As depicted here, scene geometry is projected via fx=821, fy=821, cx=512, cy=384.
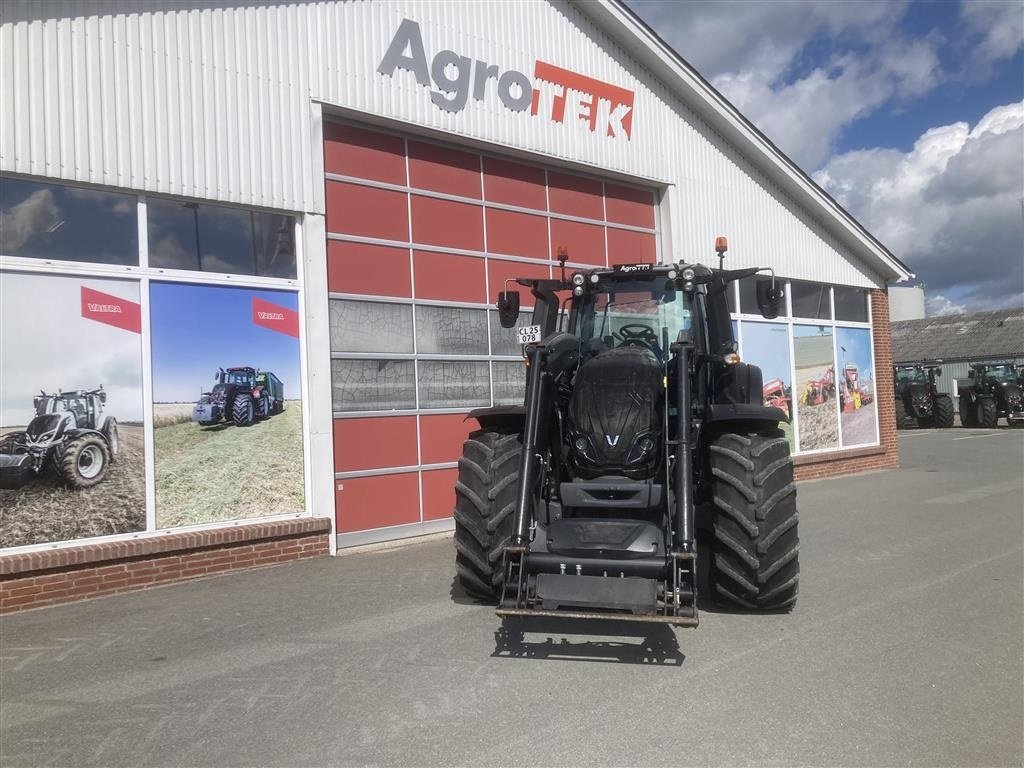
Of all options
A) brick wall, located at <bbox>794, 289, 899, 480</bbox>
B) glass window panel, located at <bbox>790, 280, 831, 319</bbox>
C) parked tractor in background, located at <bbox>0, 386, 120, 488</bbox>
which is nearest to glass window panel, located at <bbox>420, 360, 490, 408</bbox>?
parked tractor in background, located at <bbox>0, 386, 120, 488</bbox>

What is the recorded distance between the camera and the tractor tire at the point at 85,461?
7141 millimetres

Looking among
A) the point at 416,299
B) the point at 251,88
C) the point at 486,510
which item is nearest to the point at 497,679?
the point at 486,510

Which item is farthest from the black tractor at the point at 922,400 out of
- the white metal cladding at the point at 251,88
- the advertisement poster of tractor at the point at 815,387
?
the white metal cladding at the point at 251,88

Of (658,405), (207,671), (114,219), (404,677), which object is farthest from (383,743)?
(114,219)

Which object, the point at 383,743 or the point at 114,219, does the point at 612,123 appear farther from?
the point at 383,743

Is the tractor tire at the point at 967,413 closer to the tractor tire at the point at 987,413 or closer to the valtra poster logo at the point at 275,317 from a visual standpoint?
the tractor tire at the point at 987,413

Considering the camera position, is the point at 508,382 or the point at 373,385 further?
the point at 508,382

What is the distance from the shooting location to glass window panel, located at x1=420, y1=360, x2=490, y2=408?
10203 mm

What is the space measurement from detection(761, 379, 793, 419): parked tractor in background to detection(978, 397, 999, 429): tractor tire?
19320mm

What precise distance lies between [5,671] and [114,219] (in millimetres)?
4114

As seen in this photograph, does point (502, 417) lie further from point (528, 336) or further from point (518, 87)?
point (518, 87)

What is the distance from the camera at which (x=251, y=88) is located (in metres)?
8.59

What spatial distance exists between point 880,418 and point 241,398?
13866 millimetres

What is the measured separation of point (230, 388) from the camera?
8.30 m
